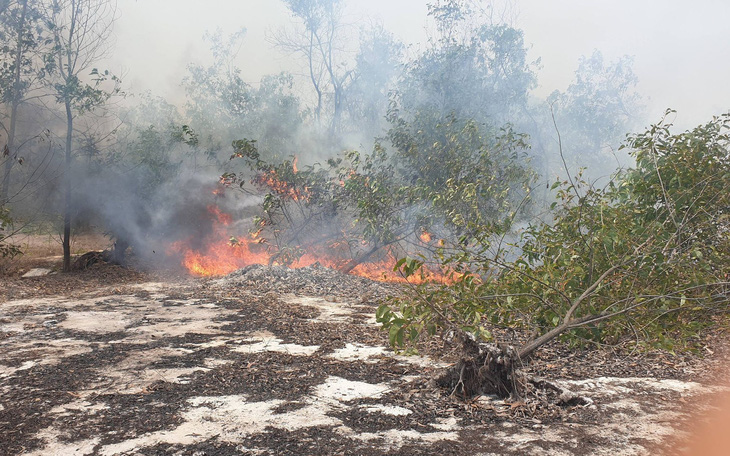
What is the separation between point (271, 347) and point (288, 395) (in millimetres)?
1709

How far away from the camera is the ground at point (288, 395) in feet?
11.5

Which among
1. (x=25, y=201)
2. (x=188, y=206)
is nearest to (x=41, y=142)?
(x=25, y=201)

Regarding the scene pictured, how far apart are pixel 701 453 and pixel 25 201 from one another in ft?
51.6

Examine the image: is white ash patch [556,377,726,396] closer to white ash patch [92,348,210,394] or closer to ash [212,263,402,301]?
white ash patch [92,348,210,394]

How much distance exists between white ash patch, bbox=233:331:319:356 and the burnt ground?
0.04m

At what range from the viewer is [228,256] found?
48.1 ft

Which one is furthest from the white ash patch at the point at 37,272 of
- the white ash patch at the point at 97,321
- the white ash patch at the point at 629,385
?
the white ash patch at the point at 629,385

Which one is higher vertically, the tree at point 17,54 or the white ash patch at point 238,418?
the tree at point 17,54

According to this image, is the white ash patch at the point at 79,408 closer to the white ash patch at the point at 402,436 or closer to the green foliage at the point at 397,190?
the white ash patch at the point at 402,436

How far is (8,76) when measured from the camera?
1335cm

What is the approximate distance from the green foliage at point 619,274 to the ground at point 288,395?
469 mm

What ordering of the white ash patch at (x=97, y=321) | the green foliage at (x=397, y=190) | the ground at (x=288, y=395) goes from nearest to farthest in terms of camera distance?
the ground at (x=288, y=395) → the white ash patch at (x=97, y=321) → the green foliage at (x=397, y=190)

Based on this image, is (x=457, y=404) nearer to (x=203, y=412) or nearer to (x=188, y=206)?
(x=203, y=412)

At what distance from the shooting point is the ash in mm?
10484
